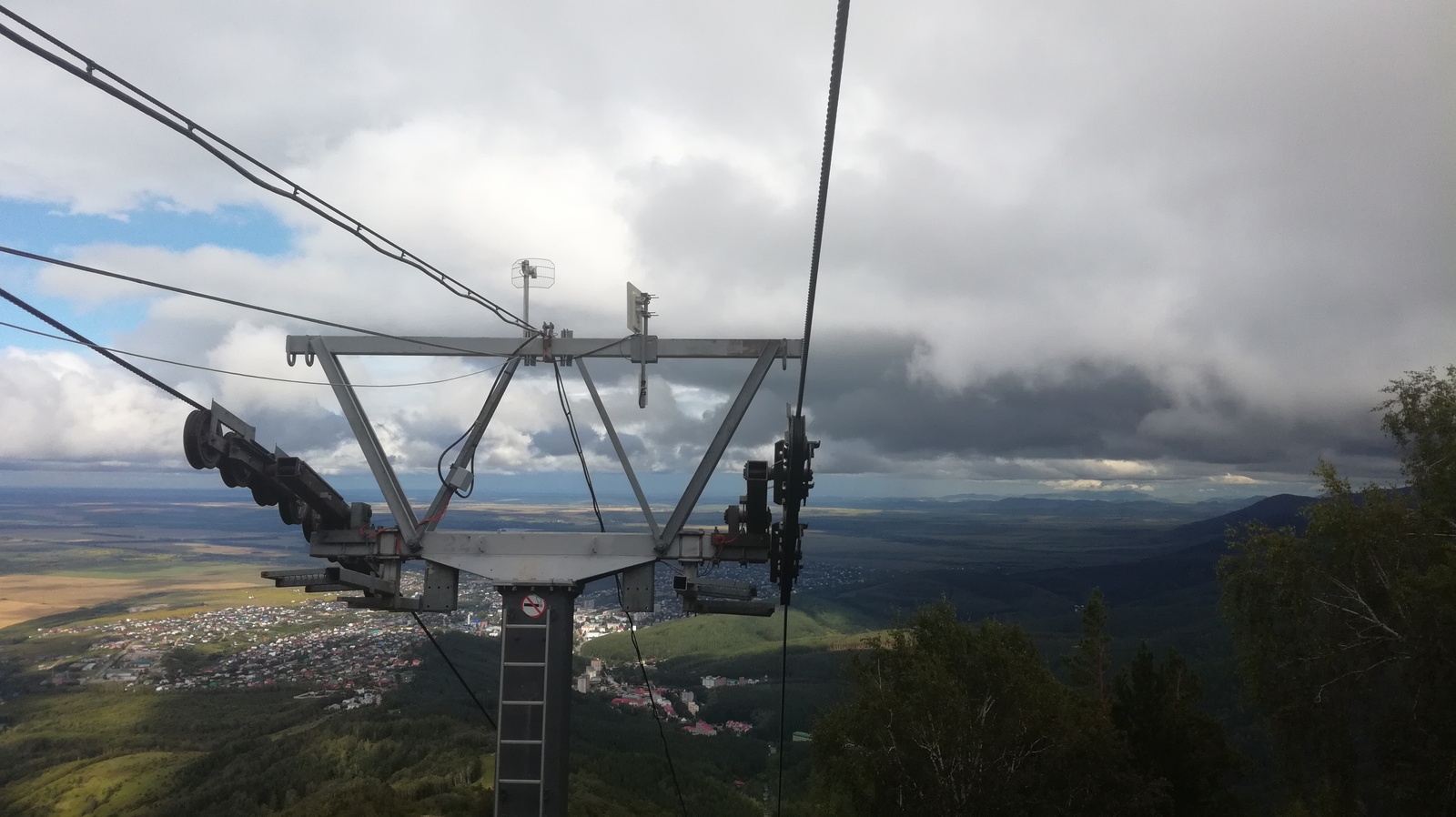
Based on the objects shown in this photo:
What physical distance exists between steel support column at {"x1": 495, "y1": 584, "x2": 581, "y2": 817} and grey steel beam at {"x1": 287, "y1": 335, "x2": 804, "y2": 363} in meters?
3.02

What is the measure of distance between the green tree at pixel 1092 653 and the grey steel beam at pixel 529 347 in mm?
27735

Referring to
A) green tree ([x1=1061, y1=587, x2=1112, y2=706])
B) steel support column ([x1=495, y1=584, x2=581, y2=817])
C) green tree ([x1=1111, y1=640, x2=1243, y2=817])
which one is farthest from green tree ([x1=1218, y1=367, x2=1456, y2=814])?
steel support column ([x1=495, y1=584, x2=581, y2=817])

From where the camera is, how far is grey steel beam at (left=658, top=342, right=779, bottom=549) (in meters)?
10.1

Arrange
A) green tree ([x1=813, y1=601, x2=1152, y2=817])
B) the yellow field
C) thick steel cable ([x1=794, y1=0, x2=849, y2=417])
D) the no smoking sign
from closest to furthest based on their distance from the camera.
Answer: thick steel cable ([x1=794, y1=0, x2=849, y2=417])
the no smoking sign
green tree ([x1=813, y1=601, x2=1152, y2=817])
the yellow field

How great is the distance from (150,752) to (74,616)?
66.4 metres

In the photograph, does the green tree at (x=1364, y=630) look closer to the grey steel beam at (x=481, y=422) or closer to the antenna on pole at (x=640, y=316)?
the antenna on pole at (x=640, y=316)

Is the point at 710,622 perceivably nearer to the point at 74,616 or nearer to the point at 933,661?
the point at 74,616

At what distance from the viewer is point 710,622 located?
164 meters

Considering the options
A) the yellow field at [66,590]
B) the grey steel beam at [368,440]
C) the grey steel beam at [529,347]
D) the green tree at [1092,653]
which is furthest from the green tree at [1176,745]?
the yellow field at [66,590]

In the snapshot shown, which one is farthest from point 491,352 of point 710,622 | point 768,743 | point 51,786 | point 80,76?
point 710,622

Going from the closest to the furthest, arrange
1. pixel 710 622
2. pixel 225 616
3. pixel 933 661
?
pixel 933 661, pixel 225 616, pixel 710 622

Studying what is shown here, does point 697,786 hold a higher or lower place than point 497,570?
lower

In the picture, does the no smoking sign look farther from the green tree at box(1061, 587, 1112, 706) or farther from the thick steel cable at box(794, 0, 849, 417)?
the green tree at box(1061, 587, 1112, 706)

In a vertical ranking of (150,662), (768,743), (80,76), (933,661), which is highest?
(80,76)
